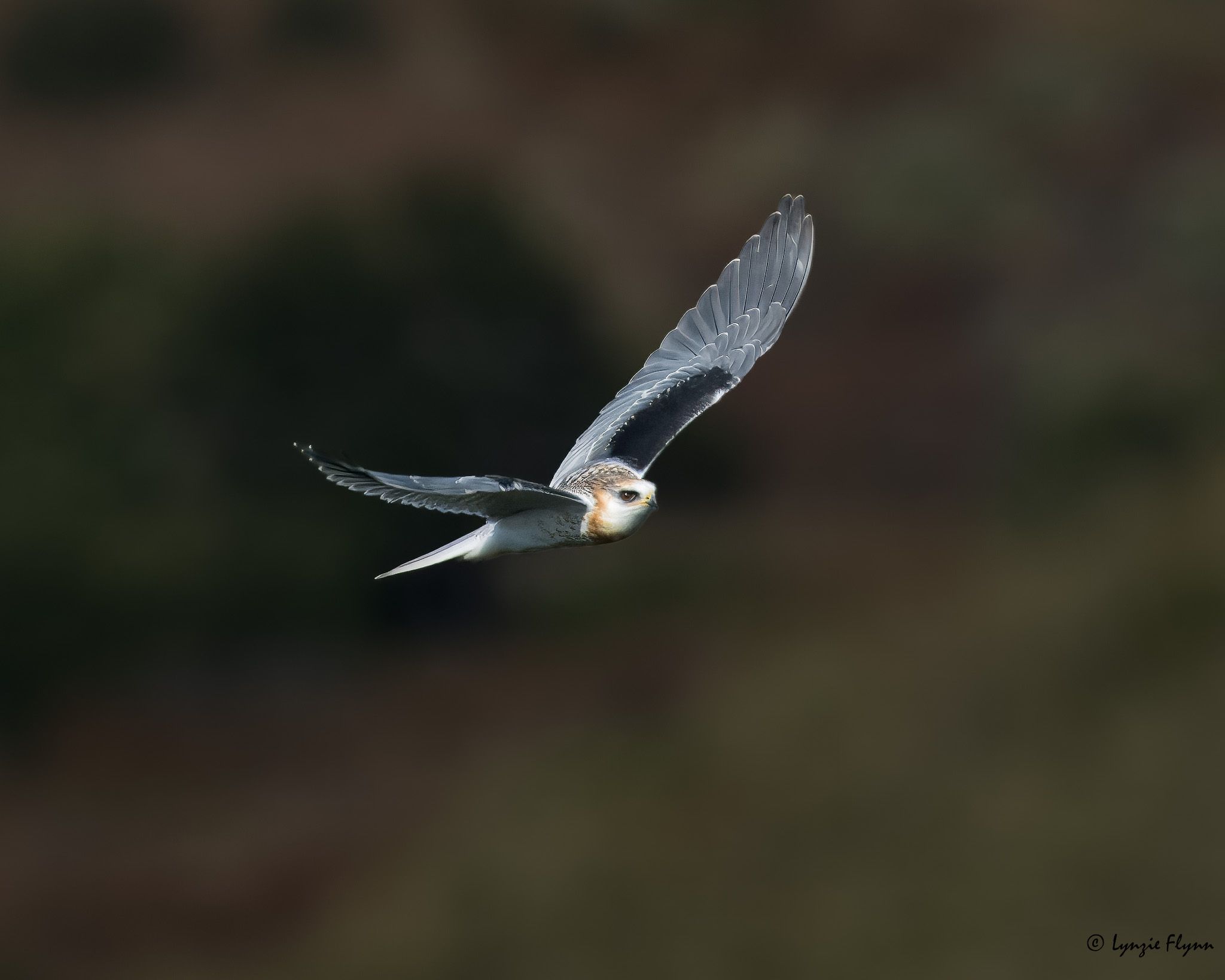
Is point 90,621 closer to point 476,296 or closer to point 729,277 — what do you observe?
point 476,296

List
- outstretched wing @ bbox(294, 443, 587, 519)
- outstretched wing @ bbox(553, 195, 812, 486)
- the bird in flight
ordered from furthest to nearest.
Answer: outstretched wing @ bbox(553, 195, 812, 486)
the bird in flight
outstretched wing @ bbox(294, 443, 587, 519)

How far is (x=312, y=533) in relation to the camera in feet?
100

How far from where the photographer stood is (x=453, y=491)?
786cm

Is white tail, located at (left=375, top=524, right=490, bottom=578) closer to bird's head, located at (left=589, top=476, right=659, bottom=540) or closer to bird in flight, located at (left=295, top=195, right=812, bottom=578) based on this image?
bird in flight, located at (left=295, top=195, right=812, bottom=578)

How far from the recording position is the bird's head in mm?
9070

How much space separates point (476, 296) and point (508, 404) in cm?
383

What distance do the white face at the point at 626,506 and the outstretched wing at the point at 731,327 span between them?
143cm

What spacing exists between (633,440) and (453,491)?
2.49 meters

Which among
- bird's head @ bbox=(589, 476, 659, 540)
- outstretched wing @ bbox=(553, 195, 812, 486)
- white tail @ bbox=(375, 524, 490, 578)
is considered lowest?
white tail @ bbox=(375, 524, 490, 578)

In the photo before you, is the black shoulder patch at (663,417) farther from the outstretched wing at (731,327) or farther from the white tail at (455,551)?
the white tail at (455,551)

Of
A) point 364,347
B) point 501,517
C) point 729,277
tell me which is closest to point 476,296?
point 364,347

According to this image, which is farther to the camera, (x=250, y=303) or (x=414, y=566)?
(x=250, y=303)

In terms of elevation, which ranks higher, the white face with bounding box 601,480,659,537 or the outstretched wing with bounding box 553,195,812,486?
the outstretched wing with bounding box 553,195,812,486

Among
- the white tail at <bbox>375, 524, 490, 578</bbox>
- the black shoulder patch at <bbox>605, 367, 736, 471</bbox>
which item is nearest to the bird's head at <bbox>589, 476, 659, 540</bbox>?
the white tail at <bbox>375, 524, 490, 578</bbox>
